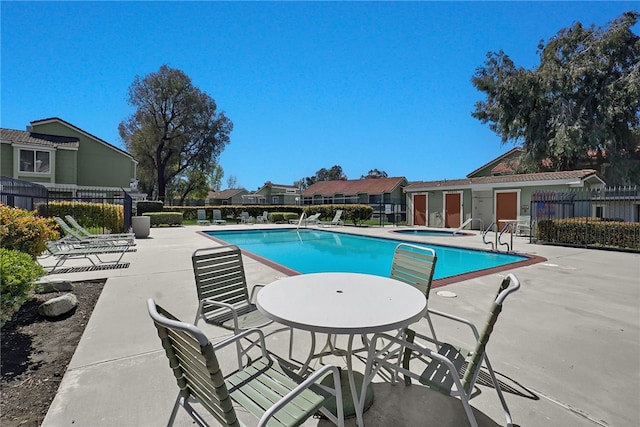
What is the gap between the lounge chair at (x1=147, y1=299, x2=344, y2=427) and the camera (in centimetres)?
122

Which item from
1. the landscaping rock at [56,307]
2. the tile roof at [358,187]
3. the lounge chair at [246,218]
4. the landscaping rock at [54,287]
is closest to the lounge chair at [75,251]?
the landscaping rock at [54,287]

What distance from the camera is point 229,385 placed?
1.77 metres

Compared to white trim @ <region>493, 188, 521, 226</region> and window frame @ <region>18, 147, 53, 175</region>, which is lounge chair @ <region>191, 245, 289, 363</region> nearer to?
white trim @ <region>493, 188, 521, 226</region>

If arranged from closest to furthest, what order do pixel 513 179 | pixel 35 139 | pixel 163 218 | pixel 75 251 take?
pixel 75 251 → pixel 513 179 → pixel 163 218 → pixel 35 139

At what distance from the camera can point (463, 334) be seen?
11.1 ft

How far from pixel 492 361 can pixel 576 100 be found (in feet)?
86.8

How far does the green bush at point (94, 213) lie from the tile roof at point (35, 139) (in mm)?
10433

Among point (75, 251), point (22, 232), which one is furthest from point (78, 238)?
point (22, 232)

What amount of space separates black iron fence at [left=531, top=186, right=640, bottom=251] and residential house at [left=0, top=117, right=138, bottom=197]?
83.0 ft

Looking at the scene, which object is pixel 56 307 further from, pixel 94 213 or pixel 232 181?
pixel 232 181

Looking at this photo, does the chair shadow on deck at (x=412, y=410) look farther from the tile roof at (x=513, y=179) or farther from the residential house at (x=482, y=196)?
the tile roof at (x=513, y=179)

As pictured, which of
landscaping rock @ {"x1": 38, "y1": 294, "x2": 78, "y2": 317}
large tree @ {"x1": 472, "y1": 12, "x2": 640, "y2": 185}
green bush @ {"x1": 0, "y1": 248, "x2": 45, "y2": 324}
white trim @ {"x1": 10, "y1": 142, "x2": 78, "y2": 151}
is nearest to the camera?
green bush @ {"x1": 0, "y1": 248, "x2": 45, "y2": 324}

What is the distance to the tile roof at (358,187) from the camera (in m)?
32.6

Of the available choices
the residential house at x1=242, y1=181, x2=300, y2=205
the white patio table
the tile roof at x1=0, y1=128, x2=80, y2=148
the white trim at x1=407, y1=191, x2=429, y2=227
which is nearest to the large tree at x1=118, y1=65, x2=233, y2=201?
the tile roof at x1=0, y1=128, x2=80, y2=148
